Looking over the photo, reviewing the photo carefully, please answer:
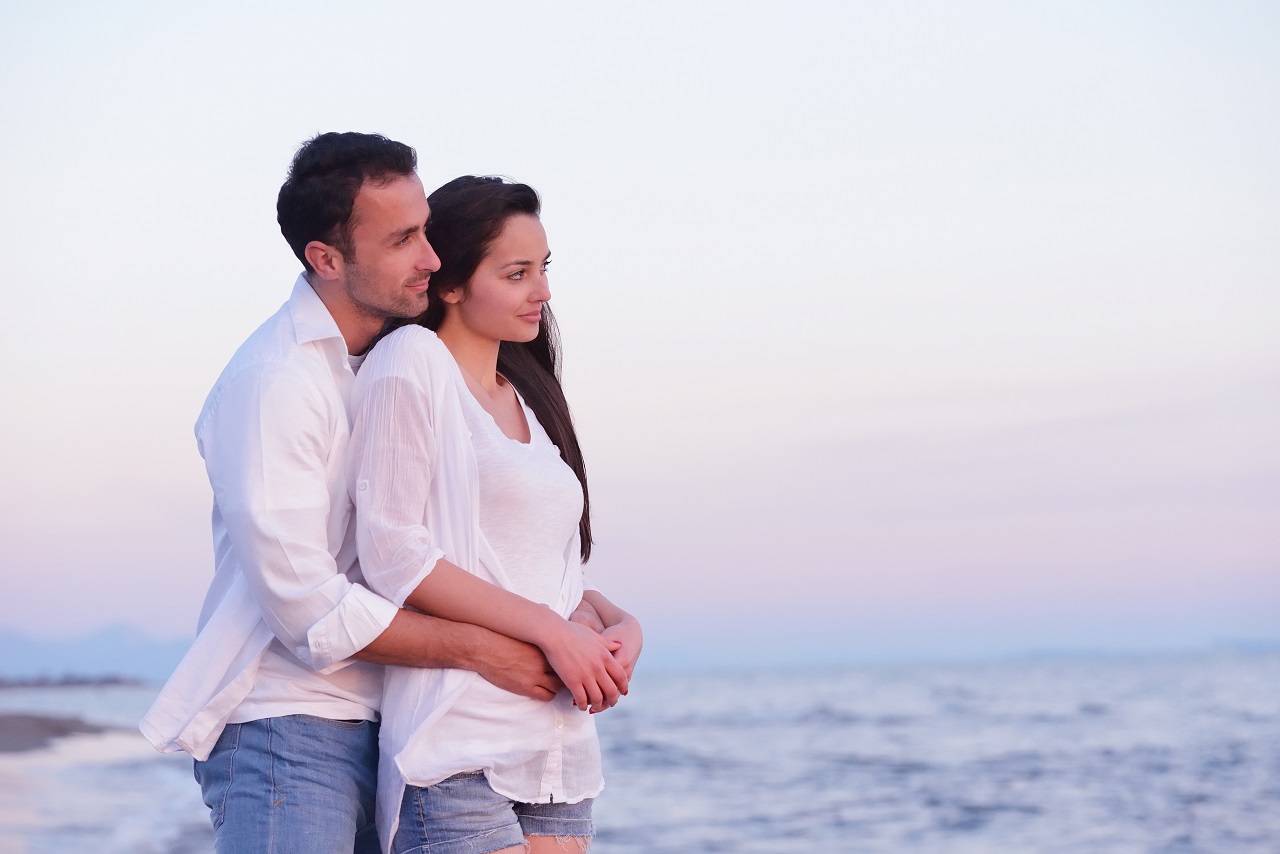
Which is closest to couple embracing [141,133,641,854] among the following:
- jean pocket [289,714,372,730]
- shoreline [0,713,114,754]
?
jean pocket [289,714,372,730]

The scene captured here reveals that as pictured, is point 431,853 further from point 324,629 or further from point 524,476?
point 524,476

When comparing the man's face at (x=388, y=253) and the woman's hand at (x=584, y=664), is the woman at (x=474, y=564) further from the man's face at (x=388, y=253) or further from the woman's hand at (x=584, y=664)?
the man's face at (x=388, y=253)

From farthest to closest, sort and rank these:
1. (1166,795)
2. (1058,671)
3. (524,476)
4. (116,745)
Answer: (1058,671) → (116,745) → (1166,795) → (524,476)

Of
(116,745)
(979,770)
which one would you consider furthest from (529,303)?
(116,745)

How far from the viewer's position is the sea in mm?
9625

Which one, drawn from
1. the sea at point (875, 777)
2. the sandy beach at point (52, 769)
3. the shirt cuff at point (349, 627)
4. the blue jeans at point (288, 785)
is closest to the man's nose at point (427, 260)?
the shirt cuff at point (349, 627)

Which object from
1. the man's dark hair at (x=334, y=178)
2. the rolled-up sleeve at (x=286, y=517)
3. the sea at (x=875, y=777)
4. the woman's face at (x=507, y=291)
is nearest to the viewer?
the rolled-up sleeve at (x=286, y=517)

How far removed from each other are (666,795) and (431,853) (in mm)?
9853

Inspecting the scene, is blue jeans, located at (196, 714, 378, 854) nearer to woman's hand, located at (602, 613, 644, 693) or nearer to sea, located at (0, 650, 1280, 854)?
woman's hand, located at (602, 613, 644, 693)

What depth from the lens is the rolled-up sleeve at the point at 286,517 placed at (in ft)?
7.36

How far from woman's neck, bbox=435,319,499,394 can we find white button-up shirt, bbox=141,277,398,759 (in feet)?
0.97

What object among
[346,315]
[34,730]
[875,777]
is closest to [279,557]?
[346,315]

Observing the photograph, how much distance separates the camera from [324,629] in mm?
2244

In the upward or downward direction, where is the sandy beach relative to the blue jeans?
downward
